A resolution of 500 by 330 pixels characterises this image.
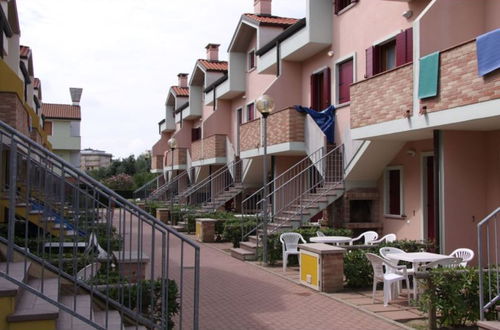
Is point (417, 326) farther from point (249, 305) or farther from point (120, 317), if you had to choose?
point (120, 317)

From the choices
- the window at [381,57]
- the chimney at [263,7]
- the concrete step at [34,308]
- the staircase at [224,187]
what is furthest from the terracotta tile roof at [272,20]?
the concrete step at [34,308]

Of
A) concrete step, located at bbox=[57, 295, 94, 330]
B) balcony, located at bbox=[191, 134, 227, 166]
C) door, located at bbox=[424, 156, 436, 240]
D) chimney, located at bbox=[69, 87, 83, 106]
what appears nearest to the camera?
concrete step, located at bbox=[57, 295, 94, 330]

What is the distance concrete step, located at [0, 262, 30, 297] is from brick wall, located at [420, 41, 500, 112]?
7362mm

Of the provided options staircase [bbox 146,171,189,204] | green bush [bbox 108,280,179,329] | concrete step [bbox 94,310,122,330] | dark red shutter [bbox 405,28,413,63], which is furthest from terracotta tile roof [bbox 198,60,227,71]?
concrete step [bbox 94,310,122,330]

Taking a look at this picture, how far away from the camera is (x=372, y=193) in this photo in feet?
47.6

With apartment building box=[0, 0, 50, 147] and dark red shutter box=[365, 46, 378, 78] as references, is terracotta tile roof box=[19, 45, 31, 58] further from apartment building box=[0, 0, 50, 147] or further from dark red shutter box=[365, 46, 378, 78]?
dark red shutter box=[365, 46, 378, 78]

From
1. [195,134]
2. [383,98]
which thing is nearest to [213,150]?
[195,134]

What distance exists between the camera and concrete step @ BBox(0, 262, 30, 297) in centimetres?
429

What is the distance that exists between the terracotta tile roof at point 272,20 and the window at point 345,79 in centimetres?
622

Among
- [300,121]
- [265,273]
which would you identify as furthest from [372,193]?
[265,273]

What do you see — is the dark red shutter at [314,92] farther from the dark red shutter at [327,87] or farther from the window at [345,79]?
the window at [345,79]

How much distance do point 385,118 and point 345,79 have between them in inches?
179

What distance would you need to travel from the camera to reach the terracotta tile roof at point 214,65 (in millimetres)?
29812

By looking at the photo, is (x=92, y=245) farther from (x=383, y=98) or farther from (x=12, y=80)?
(x=12, y=80)
